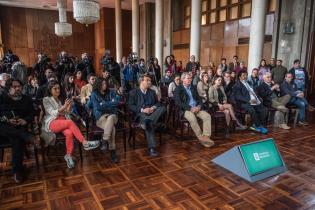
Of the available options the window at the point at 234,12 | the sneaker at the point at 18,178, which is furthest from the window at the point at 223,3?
the sneaker at the point at 18,178

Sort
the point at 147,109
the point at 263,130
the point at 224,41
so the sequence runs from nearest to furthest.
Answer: the point at 147,109, the point at 263,130, the point at 224,41

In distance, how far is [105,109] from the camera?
3.61 metres

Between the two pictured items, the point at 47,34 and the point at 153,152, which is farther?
the point at 47,34

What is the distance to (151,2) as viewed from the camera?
44.5ft

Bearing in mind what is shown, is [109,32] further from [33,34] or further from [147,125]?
[147,125]

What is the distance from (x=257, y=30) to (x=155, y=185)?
5.62 meters

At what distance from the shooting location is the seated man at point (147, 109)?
12.1 ft

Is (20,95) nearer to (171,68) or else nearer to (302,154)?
(302,154)

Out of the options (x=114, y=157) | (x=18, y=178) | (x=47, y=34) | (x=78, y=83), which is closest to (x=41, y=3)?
(x=47, y=34)

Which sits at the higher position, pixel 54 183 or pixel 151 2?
pixel 151 2

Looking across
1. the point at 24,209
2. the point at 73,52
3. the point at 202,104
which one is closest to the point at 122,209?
the point at 24,209

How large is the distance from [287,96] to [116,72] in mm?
4378

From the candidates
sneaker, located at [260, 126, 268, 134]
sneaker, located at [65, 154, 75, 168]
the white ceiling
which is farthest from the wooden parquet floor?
the white ceiling

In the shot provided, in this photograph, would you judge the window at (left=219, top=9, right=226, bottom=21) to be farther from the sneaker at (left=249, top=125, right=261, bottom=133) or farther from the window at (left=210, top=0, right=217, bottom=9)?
the sneaker at (left=249, top=125, right=261, bottom=133)
